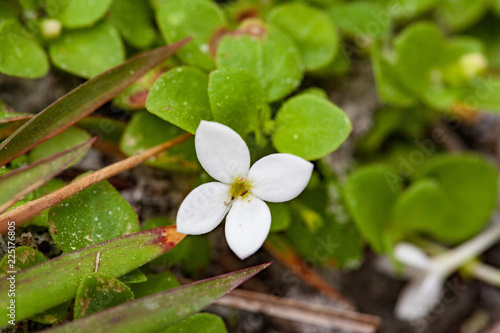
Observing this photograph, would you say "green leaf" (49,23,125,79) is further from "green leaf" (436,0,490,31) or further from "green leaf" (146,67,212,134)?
"green leaf" (436,0,490,31)

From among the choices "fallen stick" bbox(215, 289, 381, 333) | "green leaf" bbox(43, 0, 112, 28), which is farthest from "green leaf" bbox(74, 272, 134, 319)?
"green leaf" bbox(43, 0, 112, 28)

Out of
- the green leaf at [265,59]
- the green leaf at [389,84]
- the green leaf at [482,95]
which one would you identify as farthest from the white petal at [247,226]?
the green leaf at [482,95]

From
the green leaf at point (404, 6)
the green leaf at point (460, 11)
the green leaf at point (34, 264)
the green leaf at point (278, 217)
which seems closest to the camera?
the green leaf at point (34, 264)

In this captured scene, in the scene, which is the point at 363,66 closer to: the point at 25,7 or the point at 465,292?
the point at 465,292

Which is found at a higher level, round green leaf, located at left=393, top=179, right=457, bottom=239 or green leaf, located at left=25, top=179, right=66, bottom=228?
green leaf, located at left=25, top=179, right=66, bottom=228

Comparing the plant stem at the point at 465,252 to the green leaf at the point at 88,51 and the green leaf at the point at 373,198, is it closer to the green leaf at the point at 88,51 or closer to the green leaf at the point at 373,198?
the green leaf at the point at 373,198


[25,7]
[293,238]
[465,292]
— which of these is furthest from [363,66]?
[25,7]
